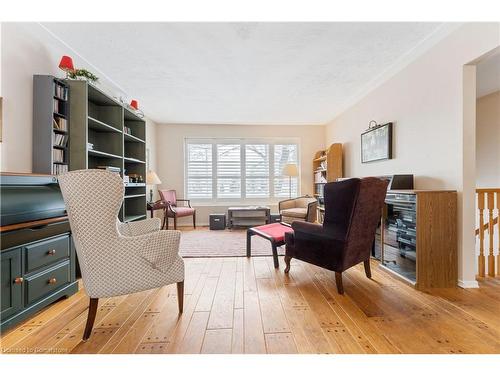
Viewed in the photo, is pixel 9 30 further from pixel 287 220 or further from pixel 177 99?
pixel 287 220

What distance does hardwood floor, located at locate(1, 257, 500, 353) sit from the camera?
147 cm

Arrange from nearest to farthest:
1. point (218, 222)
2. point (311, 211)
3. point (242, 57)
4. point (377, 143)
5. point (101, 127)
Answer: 1. point (242, 57)
2. point (101, 127)
3. point (377, 143)
4. point (311, 211)
5. point (218, 222)

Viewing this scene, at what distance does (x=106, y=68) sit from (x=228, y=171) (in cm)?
352

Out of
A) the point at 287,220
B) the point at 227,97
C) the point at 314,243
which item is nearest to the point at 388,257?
the point at 314,243

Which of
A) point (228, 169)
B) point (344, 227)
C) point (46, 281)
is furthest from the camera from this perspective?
point (228, 169)

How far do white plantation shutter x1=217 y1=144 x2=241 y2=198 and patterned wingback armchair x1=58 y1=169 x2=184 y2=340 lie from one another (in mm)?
4432

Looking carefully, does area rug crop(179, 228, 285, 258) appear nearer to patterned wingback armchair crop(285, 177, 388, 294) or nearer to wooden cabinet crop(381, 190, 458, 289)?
patterned wingback armchair crop(285, 177, 388, 294)

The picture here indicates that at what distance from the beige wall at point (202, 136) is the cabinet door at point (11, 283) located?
423 centimetres

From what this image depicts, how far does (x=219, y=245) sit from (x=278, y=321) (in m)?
Result: 2.29

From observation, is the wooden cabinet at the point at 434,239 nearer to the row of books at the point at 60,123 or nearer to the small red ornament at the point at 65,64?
the row of books at the point at 60,123

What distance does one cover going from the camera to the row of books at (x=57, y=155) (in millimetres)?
2375

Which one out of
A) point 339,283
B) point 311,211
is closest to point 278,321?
point 339,283

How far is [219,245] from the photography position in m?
3.90

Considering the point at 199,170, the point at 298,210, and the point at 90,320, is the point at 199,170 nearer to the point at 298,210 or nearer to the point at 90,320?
the point at 298,210
